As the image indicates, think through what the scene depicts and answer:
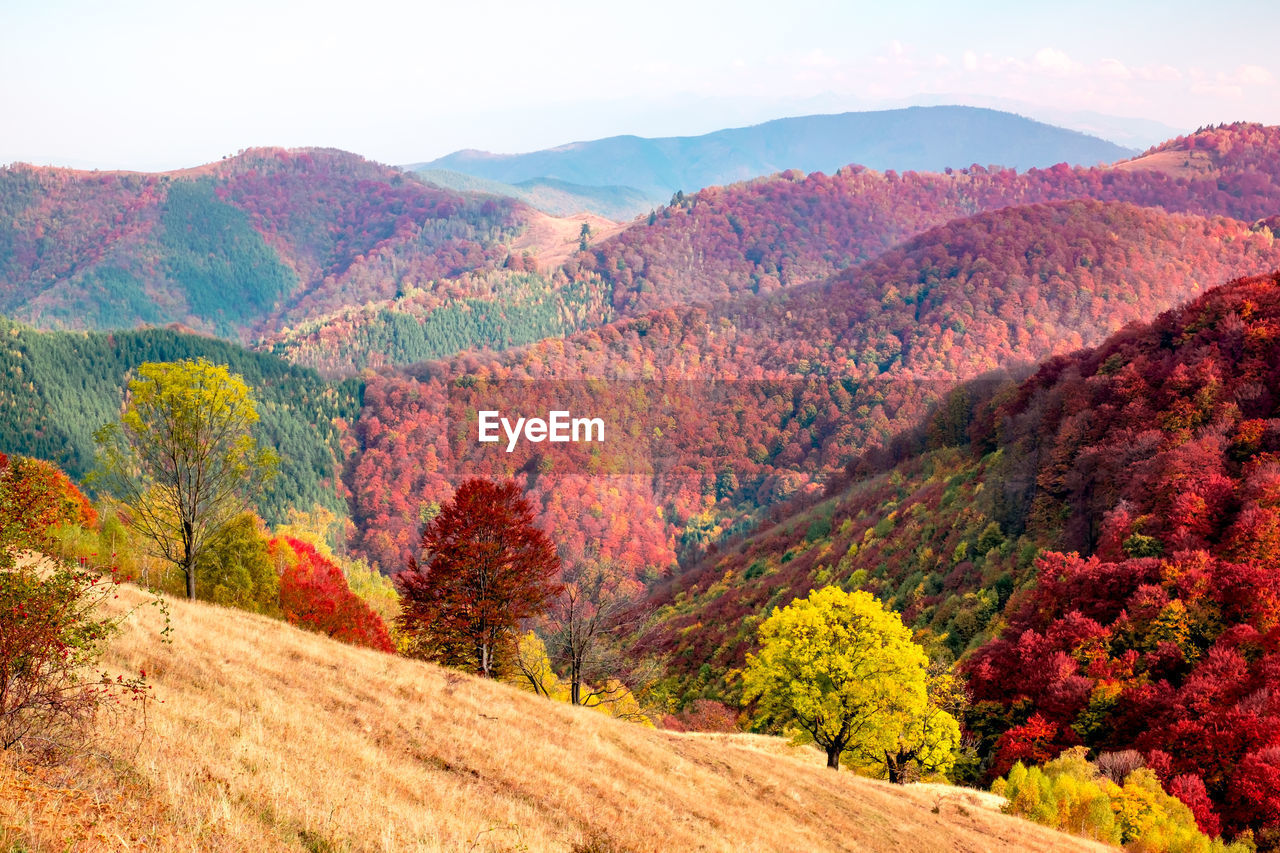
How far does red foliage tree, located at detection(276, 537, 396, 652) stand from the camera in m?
53.8

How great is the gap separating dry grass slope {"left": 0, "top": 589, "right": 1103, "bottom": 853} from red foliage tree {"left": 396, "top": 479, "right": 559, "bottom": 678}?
25.3ft

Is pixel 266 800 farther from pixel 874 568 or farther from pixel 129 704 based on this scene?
pixel 874 568

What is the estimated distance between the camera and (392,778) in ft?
52.4

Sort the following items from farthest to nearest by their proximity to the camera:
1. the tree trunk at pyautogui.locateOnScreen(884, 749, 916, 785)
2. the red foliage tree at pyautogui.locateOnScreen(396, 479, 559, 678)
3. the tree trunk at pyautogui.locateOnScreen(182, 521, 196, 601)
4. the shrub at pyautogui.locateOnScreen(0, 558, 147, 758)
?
the tree trunk at pyautogui.locateOnScreen(884, 749, 916, 785) → the red foliage tree at pyautogui.locateOnScreen(396, 479, 559, 678) → the tree trunk at pyautogui.locateOnScreen(182, 521, 196, 601) → the shrub at pyautogui.locateOnScreen(0, 558, 147, 758)

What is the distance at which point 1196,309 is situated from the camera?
66.9 metres

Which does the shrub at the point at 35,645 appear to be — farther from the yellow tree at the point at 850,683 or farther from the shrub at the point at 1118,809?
the shrub at the point at 1118,809

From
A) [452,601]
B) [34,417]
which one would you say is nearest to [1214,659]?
[452,601]

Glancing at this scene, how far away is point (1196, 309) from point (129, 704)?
73115 millimetres

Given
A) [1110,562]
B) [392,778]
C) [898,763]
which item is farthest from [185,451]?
[1110,562]

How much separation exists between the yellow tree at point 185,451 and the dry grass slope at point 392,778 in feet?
12.5

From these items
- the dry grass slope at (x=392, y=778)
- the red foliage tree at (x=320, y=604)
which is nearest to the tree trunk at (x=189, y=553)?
the dry grass slope at (x=392, y=778)

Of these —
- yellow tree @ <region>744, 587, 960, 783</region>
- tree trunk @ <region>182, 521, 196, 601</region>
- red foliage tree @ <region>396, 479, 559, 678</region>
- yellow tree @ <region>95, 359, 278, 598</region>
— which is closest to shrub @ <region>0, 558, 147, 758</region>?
yellow tree @ <region>95, 359, 278, 598</region>

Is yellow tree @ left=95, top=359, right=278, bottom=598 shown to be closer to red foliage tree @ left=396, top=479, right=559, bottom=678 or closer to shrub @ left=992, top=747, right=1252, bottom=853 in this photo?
red foliage tree @ left=396, top=479, right=559, bottom=678

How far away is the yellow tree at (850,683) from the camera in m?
36.4
